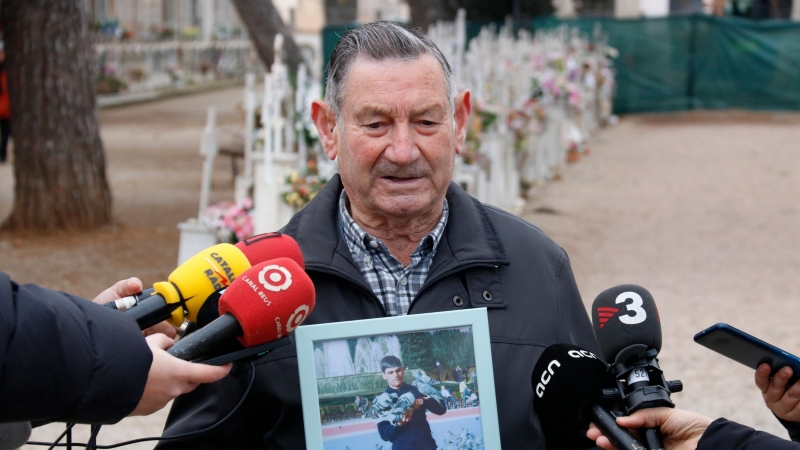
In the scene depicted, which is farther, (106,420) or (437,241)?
(437,241)

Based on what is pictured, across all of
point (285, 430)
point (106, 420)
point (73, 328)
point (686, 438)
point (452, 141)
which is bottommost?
point (285, 430)

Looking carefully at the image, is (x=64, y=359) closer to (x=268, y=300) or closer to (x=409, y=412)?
(x=268, y=300)

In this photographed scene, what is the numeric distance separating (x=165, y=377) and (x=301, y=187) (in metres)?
4.72

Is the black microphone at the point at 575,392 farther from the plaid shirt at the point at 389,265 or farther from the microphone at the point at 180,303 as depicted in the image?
the microphone at the point at 180,303

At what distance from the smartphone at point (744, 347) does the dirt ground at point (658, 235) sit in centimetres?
344

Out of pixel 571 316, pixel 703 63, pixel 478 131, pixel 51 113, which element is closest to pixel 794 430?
pixel 571 316

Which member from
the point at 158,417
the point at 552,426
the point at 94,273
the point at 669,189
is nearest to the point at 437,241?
the point at 552,426

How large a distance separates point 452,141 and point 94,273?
239 inches

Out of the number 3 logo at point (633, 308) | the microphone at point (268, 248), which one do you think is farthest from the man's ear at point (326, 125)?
the number 3 logo at point (633, 308)

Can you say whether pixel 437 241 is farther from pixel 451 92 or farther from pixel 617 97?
pixel 617 97

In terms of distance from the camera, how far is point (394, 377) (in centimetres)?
202

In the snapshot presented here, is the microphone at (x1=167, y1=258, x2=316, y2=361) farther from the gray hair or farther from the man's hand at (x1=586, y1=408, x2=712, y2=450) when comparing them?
the gray hair

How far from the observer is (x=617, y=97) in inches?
876

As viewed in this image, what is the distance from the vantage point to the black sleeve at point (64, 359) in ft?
4.94
